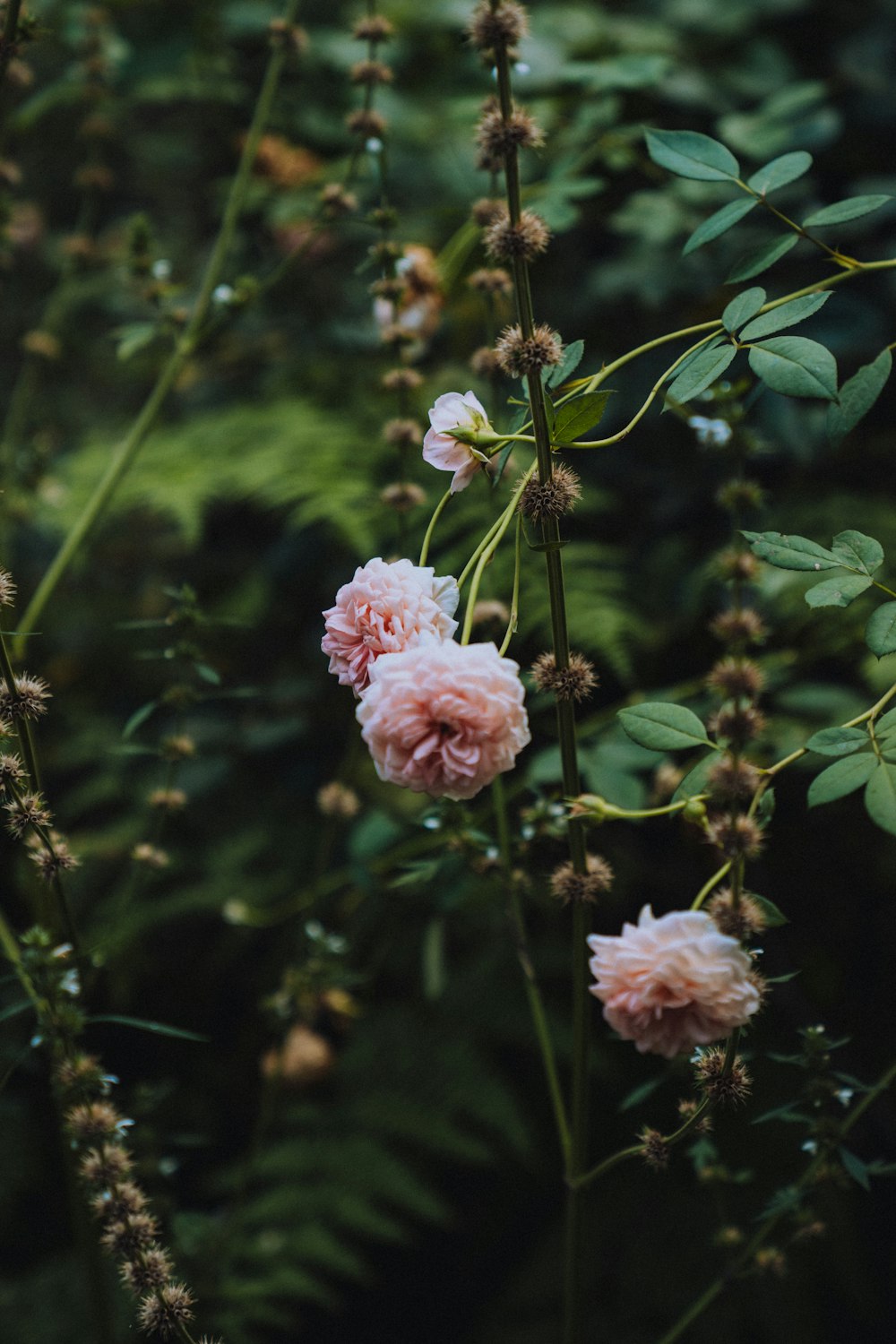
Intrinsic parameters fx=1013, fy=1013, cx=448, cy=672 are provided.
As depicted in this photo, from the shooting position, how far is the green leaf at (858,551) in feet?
1.70

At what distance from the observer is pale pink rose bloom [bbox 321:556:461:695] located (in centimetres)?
46

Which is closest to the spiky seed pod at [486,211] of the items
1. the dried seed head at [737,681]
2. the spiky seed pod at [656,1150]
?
the dried seed head at [737,681]

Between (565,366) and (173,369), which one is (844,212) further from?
(173,369)

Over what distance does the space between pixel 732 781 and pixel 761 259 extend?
0.94 feet

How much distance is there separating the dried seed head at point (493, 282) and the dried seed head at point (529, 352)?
216 millimetres

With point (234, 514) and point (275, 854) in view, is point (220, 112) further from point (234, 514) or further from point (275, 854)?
point (275, 854)

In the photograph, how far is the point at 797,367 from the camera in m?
0.47

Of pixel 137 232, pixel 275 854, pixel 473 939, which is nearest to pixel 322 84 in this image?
pixel 137 232

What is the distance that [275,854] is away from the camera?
1314mm

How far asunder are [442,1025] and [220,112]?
53.9 inches

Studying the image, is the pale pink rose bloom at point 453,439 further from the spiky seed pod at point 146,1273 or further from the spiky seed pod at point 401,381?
the spiky seed pod at point 146,1273

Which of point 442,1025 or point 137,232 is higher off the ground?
point 137,232

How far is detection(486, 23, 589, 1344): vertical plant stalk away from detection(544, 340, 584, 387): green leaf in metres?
0.03

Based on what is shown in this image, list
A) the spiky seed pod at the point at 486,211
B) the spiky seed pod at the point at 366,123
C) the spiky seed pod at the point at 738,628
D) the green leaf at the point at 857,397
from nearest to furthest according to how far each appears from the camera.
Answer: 1. the spiky seed pod at the point at 738,628
2. the green leaf at the point at 857,397
3. the spiky seed pod at the point at 486,211
4. the spiky seed pod at the point at 366,123
